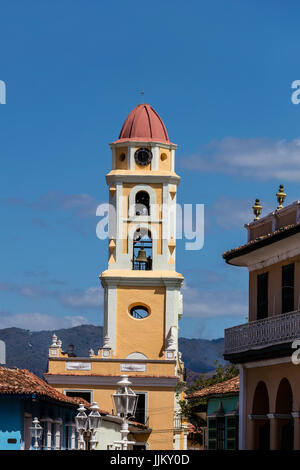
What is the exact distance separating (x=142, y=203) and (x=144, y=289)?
4.22 m

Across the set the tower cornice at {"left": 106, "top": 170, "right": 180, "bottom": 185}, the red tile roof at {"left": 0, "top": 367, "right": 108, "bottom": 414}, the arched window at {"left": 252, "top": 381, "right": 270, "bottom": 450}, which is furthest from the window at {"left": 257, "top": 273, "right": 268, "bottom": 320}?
the tower cornice at {"left": 106, "top": 170, "right": 180, "bottom": 185}

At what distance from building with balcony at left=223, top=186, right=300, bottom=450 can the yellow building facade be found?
88.5ft

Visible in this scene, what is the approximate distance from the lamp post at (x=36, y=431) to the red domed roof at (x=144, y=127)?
33229 mm

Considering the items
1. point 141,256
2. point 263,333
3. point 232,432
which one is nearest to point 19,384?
point 263,333

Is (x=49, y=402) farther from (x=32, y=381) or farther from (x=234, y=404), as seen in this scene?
(x=234, y=404)

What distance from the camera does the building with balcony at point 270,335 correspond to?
116 feet

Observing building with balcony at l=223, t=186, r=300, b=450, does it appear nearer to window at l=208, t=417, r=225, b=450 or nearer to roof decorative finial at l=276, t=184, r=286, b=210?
roof decorative finial at l=276, t=184, r=286, b=210

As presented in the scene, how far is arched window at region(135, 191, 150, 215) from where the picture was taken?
69694mm

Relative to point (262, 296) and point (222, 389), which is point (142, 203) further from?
point (262, 296)

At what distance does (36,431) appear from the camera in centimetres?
3697

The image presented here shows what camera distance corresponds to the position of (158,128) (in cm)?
7131

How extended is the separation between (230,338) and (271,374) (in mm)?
2225
